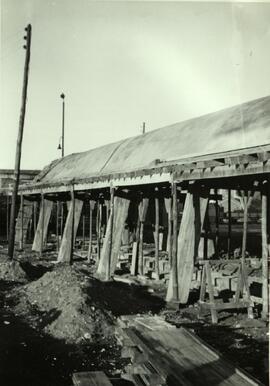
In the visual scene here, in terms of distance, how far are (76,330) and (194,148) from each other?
6.73 m

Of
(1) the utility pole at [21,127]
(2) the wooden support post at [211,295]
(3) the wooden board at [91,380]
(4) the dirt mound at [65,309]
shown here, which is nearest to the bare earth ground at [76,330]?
(4) the dirt mound at [65,309]

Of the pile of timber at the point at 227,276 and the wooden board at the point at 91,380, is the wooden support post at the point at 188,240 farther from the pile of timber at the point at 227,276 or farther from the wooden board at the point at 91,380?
the wooden board at the point at 91,380

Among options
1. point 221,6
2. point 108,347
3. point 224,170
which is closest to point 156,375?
point 108,347

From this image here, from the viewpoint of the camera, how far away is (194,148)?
12.5 m

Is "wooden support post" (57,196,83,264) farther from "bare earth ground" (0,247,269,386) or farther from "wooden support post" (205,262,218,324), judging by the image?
"wooden support post" (205,262,218,324)

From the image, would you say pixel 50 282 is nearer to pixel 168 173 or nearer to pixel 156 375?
pixel 168 173

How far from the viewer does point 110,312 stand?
8.41m

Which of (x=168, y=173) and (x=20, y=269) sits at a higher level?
(x=168, y=173)

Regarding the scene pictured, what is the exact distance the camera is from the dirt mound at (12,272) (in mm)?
13031

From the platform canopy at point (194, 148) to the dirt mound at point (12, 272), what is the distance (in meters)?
3.56

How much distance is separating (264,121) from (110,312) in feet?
18.7

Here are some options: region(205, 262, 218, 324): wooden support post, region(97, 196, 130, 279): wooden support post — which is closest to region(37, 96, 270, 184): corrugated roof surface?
region(97, 196, 130, 279): wooden support post

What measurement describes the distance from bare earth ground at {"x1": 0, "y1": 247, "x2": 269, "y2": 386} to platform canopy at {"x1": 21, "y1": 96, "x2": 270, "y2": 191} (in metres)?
2.88

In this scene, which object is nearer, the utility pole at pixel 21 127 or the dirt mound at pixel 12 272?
the dirt mound at pixel 12 272
